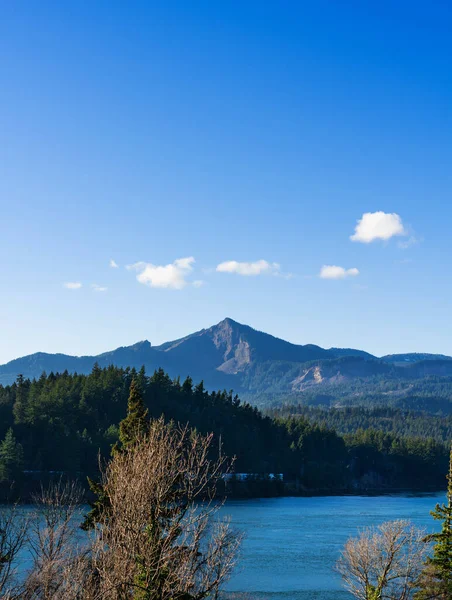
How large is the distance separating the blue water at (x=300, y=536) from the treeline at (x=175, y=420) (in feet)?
70.8

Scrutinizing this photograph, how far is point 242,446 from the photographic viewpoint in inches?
6594

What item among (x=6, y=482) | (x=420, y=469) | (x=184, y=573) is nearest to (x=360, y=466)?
(x=420, y=469)

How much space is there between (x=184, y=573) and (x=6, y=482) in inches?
3704

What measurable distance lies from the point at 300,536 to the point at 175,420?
76.9 metres

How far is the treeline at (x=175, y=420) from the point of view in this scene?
12588 centimetres

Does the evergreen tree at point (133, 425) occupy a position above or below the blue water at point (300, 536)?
above

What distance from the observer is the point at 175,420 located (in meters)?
162

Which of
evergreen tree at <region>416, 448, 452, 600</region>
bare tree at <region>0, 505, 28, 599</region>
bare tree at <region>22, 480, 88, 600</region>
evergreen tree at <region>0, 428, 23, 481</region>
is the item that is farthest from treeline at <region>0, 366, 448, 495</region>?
evergreen tree at <region>416, 448, 452, 600</region>

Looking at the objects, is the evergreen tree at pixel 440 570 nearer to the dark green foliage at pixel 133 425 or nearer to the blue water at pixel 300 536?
the dark green foliage at pixel 133 425

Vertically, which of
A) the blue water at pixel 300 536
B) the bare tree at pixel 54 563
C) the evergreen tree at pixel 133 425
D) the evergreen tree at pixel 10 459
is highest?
the evergreen tree at pixel 133 425

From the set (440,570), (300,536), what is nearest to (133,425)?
(440,570)

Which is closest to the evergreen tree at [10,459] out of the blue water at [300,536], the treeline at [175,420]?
the treeline at [175,420]

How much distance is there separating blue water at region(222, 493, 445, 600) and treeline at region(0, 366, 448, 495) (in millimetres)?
21583

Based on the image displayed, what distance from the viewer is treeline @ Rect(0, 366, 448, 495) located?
12588 cm
